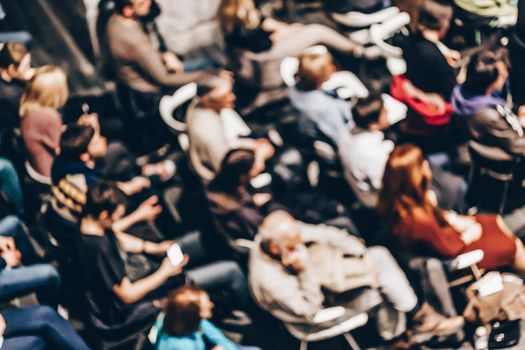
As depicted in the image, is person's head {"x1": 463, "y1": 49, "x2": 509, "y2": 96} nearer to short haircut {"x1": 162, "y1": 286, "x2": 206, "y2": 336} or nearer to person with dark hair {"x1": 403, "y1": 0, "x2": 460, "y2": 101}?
person with dark hair {"x1": 403, "y1": 0, "x2": 460, "y2": 101}

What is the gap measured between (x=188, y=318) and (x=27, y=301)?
1300 mm

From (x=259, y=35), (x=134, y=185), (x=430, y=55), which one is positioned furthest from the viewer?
(x=259, y=35)

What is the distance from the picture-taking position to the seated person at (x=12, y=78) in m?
5.55

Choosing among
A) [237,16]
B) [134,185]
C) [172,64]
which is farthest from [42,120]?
[237,16]

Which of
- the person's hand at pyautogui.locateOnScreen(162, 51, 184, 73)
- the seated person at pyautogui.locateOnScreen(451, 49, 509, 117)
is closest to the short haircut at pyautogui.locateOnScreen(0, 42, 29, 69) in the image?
the person's hand at pyautogui.locateOnScreen(162, 51, 184, 73)

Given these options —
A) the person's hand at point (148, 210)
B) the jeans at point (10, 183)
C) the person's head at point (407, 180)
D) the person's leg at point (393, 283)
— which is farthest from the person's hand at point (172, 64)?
the person's leg at point (393, 283)

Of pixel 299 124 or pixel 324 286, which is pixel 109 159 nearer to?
pixel 299 124

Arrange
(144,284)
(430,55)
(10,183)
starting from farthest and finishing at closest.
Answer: (430,55) → (10,183) → (144,284)

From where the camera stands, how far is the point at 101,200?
4.57m

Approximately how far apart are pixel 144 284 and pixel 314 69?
5.47ft

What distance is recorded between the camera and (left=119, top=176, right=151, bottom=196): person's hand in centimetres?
545

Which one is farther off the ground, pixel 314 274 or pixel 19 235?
pixel 19 235

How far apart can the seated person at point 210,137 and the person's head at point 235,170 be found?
0.26m

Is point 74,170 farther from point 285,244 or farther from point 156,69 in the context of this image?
point 285,244
